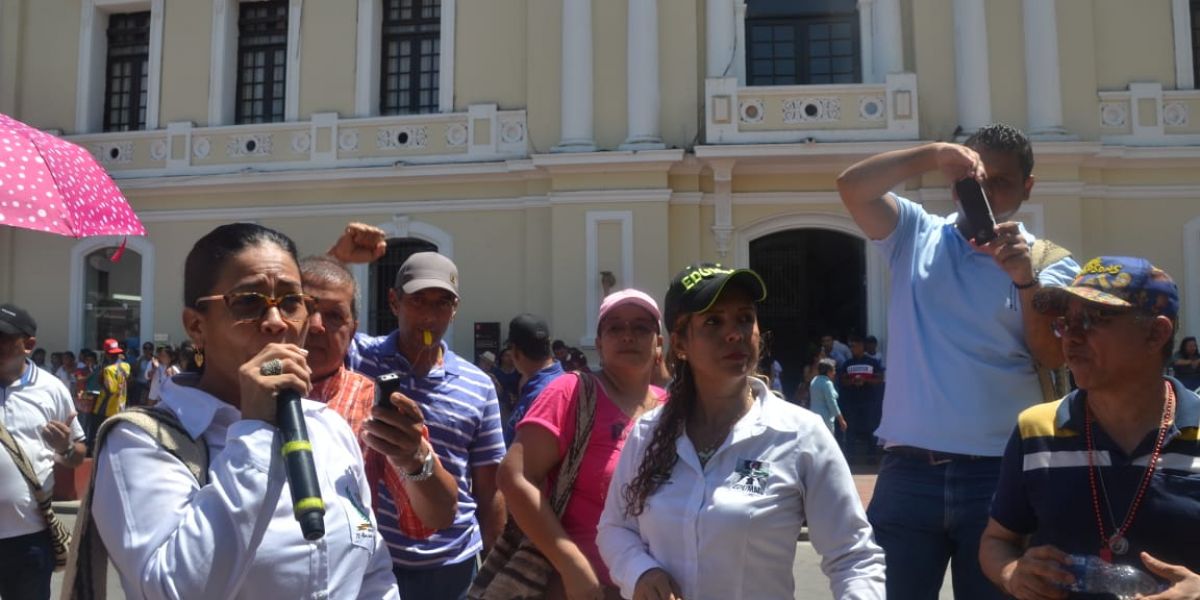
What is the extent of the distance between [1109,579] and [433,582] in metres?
2.12

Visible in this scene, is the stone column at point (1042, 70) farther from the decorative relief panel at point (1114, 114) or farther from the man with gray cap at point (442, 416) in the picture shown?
the man with gray cap at point (442, 416)

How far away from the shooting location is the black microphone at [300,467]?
152 centimetres

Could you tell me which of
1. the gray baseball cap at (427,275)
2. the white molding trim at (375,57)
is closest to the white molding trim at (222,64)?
the white molding trim at (375,57)

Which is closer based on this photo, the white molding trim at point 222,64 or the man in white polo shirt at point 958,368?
the man in white polo shirt at point 958,368

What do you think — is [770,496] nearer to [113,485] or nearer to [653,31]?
[113,485]

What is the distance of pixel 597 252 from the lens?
13977 millimetres

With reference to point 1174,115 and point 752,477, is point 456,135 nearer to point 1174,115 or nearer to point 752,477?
point 1174,115

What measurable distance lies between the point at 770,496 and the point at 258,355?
1.29 meters

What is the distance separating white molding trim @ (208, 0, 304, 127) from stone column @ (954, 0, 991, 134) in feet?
35.4

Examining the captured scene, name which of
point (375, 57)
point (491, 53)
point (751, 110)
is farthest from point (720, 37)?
point (375, 57)

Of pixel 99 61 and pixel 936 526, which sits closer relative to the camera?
pixel 936 526

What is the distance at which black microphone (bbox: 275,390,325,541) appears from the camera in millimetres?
1516

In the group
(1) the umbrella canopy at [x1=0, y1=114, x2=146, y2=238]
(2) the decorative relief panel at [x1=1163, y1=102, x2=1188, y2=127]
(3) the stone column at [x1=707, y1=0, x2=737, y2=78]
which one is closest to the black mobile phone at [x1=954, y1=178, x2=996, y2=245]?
(1) the umbrella canopy at [x1=0, y1=114, x2=146, y2=238]

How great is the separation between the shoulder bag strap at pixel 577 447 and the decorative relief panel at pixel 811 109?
1166cm
